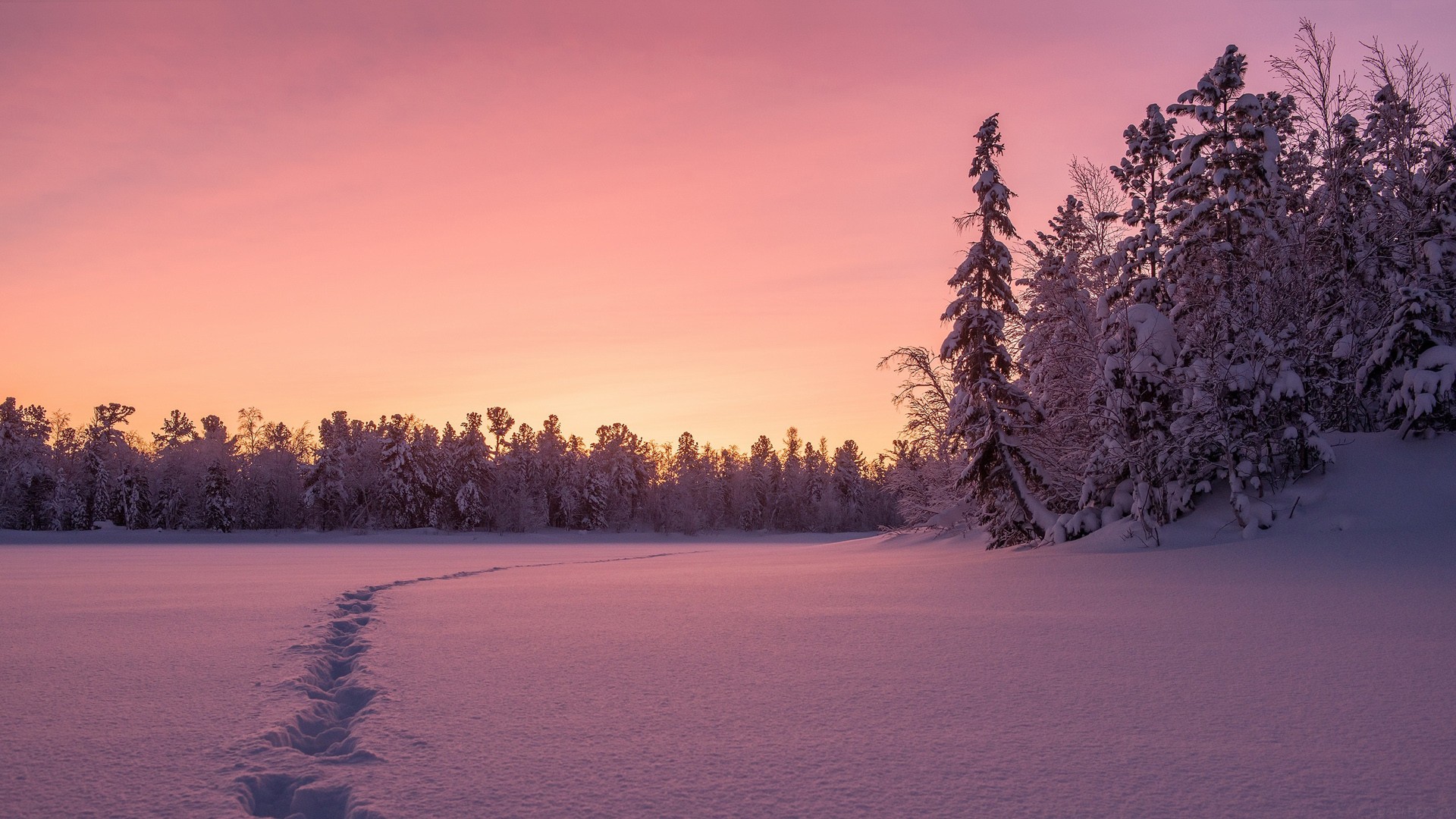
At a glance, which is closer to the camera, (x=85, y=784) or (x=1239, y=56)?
(x=85, y=784)

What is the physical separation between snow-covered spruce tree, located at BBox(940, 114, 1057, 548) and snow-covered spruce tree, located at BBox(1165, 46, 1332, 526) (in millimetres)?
4212

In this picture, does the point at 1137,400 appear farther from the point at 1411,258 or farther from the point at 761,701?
the point at 761,701

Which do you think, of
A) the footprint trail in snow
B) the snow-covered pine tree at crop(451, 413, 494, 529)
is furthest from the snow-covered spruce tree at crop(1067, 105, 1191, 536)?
the snow-covered pine tree at crop(451, 413, 494, 529)

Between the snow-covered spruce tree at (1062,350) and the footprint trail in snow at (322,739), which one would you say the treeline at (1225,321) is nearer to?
the snow-covered spruce tree at (1062,350)

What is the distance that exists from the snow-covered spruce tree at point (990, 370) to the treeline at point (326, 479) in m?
42.8

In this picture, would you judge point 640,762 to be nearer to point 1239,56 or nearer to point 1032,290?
point 1239,56

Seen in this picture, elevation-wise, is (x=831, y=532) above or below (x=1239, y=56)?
below

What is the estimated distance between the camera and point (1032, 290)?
28.9m

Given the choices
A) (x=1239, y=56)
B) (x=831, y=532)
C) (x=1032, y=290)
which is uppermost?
(x=1239, y=56)

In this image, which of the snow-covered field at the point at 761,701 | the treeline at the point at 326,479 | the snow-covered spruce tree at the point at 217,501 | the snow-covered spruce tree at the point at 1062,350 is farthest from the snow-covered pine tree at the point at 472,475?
the snow-covered field at the point at 761,701

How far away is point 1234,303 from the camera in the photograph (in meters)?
18.7

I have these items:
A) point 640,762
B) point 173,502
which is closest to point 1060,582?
point 640,762

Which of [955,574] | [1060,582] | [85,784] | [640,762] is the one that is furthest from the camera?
[955,574]

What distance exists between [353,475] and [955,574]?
248 ft
